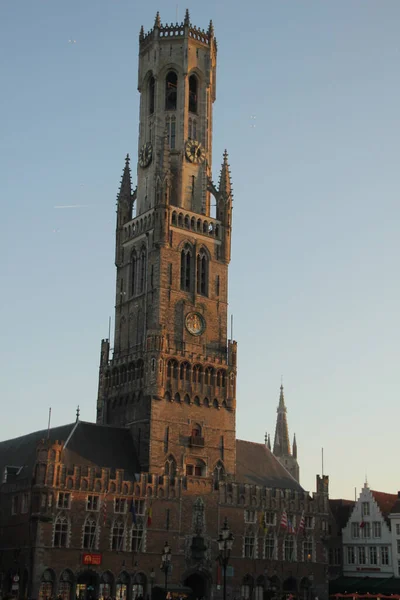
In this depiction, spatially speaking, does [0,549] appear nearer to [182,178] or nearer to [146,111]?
[182,178]

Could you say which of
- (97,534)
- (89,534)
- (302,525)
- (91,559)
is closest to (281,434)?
(302,525)

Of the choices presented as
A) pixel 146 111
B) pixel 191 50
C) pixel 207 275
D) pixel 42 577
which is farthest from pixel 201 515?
pixel 191 50

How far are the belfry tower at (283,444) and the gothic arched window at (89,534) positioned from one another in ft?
320

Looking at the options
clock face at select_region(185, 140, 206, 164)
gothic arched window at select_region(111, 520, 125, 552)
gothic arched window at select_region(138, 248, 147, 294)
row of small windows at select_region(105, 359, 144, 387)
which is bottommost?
gothic arched window at select_region(111, 520, 125, 552)

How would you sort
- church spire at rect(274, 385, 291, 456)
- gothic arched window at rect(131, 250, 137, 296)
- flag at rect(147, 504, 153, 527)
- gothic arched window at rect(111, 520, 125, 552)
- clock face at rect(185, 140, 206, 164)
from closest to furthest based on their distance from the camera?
gothic arched window at rect(111, 520, 125, 552) < flag at rect(147, 504, 153, 527) < gothic arched window at rect(131, 250, 137, 296) < clock face at rect(185, 140, 206, 164) < church spire at rect(274, 385, 291, 456)

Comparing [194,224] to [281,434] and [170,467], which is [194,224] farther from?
[281,434]

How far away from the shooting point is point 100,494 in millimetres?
79625

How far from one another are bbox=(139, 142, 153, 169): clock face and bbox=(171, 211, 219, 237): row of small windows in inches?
331

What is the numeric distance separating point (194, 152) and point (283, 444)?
91.1 m

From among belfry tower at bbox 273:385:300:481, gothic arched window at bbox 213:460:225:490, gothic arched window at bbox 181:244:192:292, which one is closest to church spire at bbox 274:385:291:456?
belfry tower at bbox 273:385:300:481

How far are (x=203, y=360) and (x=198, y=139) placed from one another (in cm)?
2663

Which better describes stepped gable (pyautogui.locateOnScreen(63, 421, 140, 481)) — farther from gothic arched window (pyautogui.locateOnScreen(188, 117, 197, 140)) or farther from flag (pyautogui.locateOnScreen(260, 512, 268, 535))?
gothic arched window (pyautogui.locateOnScreen(188, 117, 197, 140))

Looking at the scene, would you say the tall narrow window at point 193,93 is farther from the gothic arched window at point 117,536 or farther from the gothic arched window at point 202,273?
the gothic arched window at point 117,536

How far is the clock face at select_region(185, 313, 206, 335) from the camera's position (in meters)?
92.1
